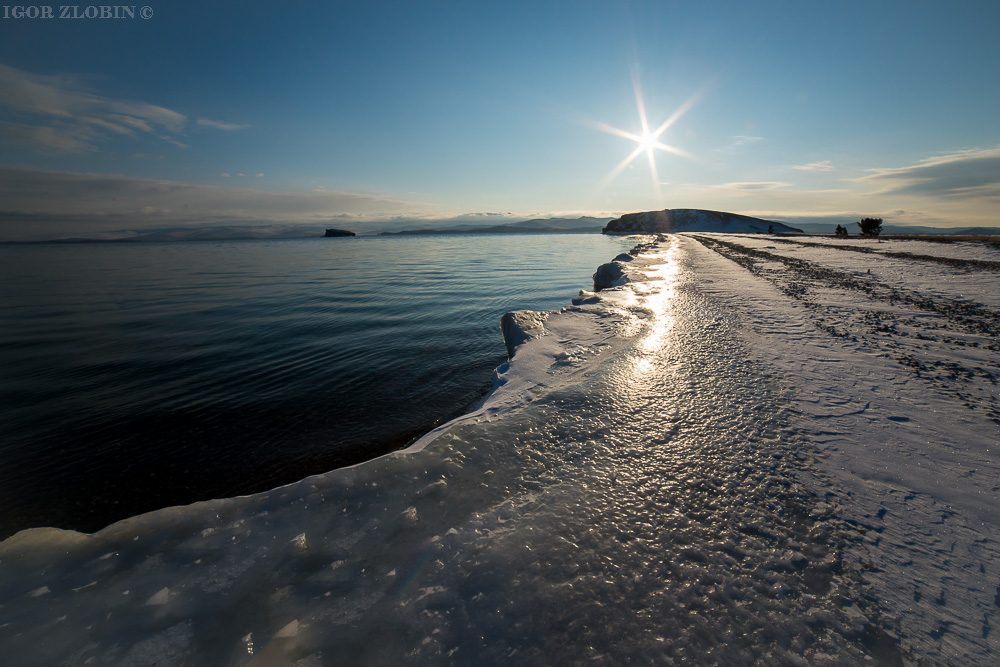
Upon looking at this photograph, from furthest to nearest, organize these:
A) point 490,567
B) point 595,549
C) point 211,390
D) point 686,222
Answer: point 686,222
point 211,390
point 595,549
point 490,567

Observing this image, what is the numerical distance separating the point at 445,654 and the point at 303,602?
2.65 ft

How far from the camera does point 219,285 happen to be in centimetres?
1781

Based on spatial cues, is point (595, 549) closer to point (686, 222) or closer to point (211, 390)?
point (211, 390)

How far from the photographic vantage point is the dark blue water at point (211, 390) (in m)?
3.99

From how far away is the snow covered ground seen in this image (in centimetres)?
161

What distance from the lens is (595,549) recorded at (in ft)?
6.80

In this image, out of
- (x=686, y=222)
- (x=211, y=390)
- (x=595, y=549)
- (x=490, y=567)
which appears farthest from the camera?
(x=686, y=222)

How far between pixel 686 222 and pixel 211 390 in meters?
128

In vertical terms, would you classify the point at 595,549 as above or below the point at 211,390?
above

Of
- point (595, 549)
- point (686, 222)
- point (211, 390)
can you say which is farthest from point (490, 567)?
point (686, 222)

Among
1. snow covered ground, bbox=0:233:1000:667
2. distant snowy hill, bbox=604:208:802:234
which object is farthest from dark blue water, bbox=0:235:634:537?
distant snowy hill, bbox=604:208:802:234

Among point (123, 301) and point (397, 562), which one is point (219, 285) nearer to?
point (123, 301)

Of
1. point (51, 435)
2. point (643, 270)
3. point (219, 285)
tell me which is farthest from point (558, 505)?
point (219, 285)

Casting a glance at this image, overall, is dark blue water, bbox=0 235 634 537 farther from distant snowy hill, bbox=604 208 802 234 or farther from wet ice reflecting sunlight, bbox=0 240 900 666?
distant snowy hill, bbox=604 208 802 234
